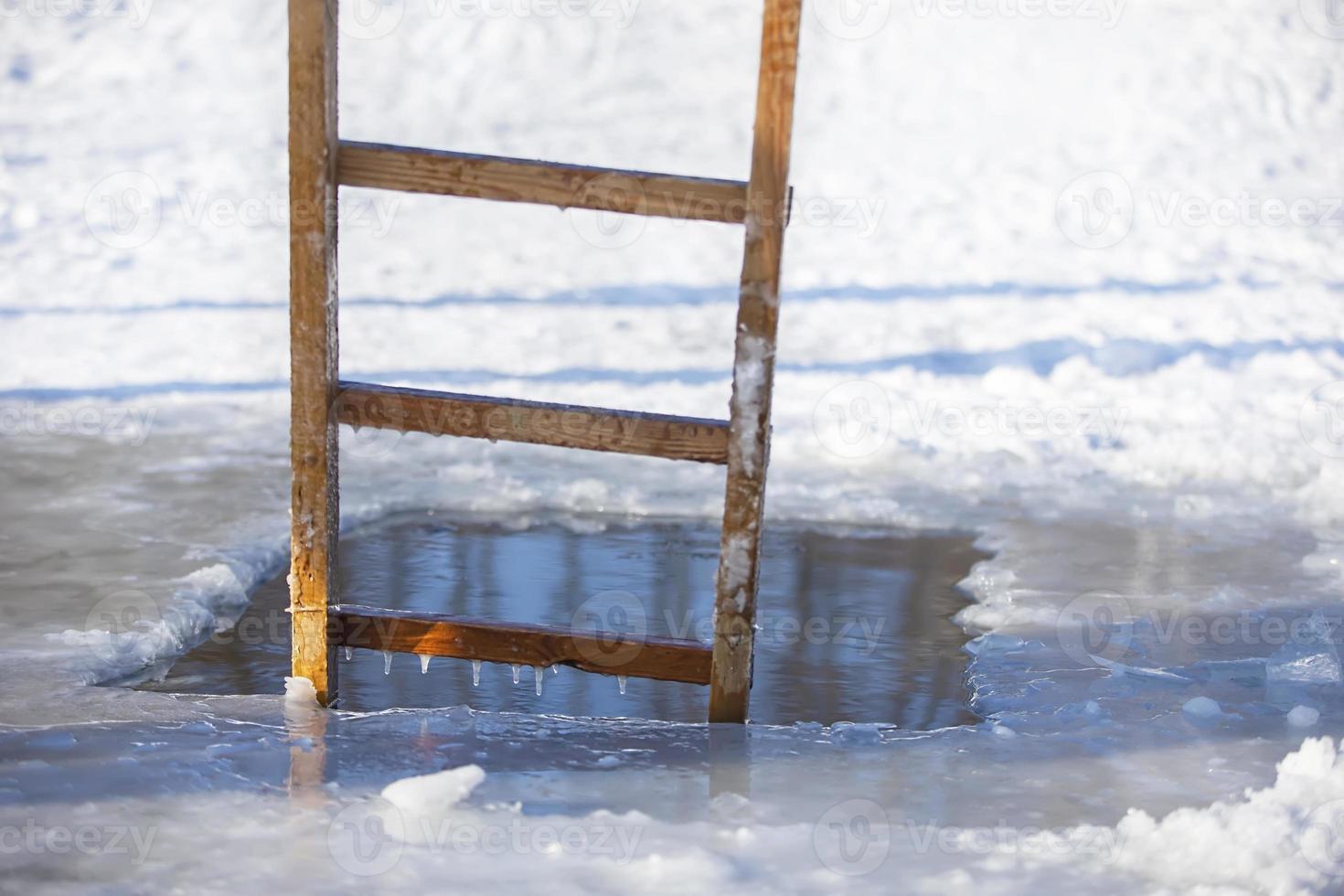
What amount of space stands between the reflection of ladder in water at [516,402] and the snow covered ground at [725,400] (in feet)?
0.78

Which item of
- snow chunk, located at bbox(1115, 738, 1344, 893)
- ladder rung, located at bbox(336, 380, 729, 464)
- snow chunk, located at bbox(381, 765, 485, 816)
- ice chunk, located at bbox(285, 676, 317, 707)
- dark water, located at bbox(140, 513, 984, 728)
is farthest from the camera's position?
dark water, located at bbox(140, 513, 984, 728)

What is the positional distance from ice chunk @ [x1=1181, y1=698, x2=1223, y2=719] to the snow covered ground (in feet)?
0.17

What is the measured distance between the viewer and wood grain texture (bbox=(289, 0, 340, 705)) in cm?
370

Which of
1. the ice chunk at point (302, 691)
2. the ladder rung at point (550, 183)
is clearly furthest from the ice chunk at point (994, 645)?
the ice chunk at point (302, 691)

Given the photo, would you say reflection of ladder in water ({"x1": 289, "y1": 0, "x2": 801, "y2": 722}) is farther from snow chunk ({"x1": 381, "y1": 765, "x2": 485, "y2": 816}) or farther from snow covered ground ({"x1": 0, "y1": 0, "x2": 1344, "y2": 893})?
snow chunk ({"x1": 381, "y1": 765, "x2": 485, "y2": 816})

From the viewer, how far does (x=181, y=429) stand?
24.5 feet

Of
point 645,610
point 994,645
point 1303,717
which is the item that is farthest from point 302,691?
point 1303,717

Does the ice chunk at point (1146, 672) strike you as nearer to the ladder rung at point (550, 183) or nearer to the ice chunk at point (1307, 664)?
the ice chunk at point (1307, 664)

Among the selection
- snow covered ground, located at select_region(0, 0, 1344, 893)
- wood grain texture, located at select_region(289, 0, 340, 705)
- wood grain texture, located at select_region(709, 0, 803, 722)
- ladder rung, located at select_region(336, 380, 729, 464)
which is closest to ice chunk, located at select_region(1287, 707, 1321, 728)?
snow covered ground, located at select_region(0, 0, 1344, 893)

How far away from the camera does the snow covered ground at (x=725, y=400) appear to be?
3.40 meters

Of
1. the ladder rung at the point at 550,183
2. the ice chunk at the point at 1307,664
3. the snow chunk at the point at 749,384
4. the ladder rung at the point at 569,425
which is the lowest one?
the ice chunk at the point at 1307,664

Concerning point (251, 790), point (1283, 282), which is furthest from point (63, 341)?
point (1283, 282)

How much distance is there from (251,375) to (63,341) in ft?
4.59

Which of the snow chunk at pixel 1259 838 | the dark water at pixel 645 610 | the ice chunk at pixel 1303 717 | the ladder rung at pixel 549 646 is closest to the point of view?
the snow chunk at pixel 1259 838
